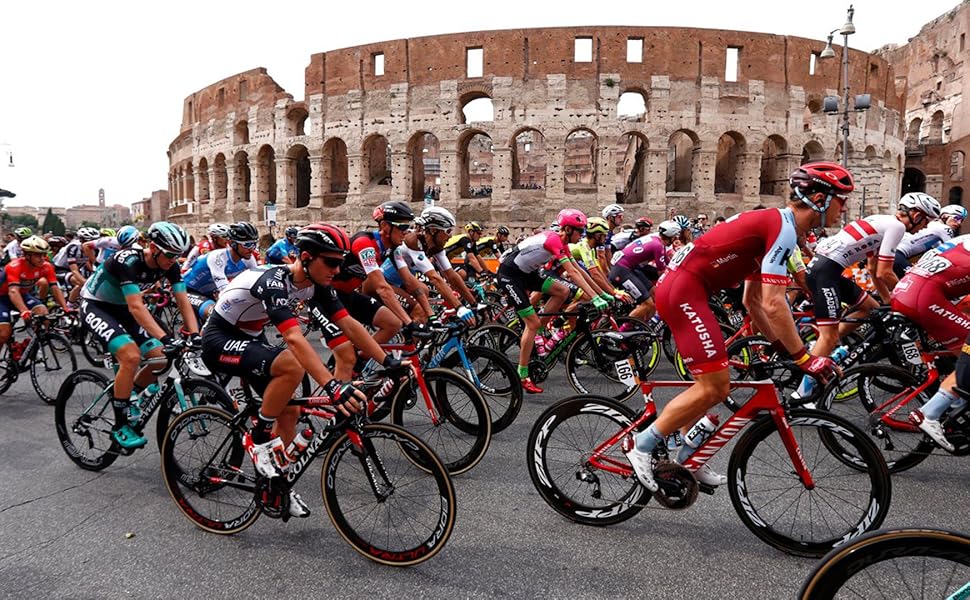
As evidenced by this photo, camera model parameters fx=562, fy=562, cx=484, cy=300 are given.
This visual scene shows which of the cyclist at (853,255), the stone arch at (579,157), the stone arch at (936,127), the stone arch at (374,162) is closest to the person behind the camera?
the cyclist at (853,255)

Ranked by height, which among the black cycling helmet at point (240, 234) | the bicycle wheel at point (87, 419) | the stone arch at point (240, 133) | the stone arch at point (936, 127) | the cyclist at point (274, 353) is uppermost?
the stone arch at point (936, 127)

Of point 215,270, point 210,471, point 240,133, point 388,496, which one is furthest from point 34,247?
point 240,133

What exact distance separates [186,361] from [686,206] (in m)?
26.4

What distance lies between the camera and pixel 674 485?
3.04 metres

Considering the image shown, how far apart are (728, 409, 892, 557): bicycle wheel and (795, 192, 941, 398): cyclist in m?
2.18

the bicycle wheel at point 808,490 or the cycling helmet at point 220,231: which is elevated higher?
the cycling helmet at point 220,231

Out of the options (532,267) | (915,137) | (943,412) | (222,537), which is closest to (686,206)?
(532,267)

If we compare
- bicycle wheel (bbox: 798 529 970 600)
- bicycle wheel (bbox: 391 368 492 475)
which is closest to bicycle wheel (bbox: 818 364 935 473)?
A: bicycle wheel (bbox: 798 529 970 600)

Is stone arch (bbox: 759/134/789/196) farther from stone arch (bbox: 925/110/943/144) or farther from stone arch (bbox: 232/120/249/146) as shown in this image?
stone arch (bbox: 232/120/249/146)

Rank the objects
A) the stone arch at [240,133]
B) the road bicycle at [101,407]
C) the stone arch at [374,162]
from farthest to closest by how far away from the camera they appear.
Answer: the stone arch at [240,133], the stone arch at [374,162], the road bicycle at [101,407]

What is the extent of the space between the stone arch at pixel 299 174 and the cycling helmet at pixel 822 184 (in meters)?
30.9

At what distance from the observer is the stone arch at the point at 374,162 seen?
29.3 metres

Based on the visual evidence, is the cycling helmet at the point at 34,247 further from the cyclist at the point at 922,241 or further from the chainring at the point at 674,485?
the cyclist at the point at 922,241

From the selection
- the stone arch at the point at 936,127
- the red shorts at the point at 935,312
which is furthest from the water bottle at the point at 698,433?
the stone arch at the point at 936,127
